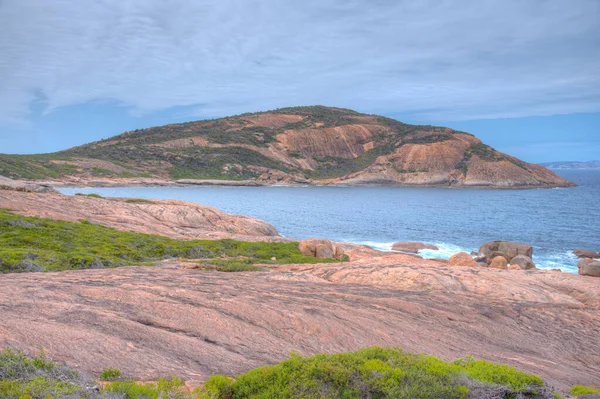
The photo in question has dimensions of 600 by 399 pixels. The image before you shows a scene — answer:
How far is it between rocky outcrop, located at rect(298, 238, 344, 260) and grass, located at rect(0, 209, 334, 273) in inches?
22.9

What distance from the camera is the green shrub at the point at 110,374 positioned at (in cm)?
735

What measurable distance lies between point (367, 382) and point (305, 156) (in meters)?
167

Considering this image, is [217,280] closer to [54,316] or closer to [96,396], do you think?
[54,316]

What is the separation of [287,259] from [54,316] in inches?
666

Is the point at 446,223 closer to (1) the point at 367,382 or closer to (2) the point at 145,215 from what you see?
(2) the point at 145,215

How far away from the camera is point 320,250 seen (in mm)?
30000

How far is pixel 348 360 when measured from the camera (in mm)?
8164

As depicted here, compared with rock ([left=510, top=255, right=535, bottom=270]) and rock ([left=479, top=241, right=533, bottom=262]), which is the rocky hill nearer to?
rock ([left=479, top=241, right=533, bottom=262])

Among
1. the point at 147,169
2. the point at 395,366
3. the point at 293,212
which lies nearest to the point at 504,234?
the point at 293,212

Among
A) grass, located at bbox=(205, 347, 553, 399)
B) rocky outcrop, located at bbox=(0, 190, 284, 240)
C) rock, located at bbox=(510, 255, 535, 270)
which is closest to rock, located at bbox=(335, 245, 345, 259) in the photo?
rocky outcrop, located at bbox=(0, 190, 284, 240)

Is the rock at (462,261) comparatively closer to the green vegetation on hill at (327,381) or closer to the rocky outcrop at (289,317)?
the rocky outcrop at (289,317)

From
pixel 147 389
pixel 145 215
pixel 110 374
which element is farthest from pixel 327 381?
pixel 145 215

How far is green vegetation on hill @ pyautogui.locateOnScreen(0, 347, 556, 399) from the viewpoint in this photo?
21.7ft

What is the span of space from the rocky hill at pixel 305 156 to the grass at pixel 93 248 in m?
104
